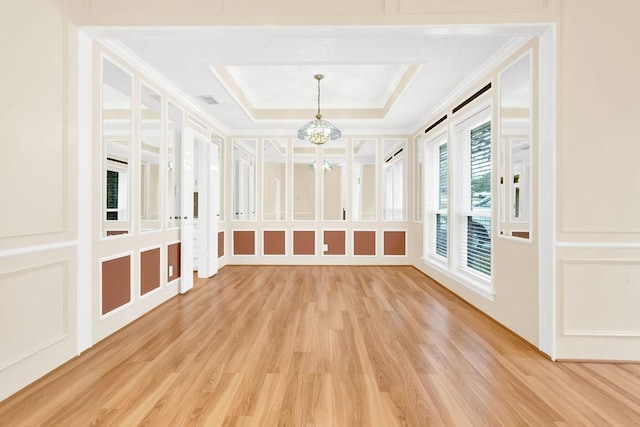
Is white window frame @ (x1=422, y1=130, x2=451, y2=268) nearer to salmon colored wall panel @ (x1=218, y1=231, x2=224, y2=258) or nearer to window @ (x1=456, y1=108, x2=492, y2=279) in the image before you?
window @ (x1=456, y1=108, x2=492, y2=279)

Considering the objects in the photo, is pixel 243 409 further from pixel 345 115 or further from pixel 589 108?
pixel 345 115

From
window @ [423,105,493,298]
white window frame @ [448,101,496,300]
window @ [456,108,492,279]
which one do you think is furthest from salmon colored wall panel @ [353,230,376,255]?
window @ [456,108,492,279]

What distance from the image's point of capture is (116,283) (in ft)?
10.8

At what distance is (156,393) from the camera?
214 centimetres

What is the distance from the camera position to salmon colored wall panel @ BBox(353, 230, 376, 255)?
6.98m

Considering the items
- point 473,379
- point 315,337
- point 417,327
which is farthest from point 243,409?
point 417,327

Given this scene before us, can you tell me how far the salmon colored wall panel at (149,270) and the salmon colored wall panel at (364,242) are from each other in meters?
3.99

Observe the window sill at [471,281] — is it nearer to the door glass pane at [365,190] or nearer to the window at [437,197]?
the window at [437,197]

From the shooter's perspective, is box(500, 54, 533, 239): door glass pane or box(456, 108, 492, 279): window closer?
box(500, 54, 533, 239): door glass pane

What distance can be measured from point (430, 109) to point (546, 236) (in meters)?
3.31

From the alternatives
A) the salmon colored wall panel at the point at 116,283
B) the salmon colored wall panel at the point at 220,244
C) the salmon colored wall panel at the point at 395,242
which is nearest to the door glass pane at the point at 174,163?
the salmon colored wall panel at the point at 116,283

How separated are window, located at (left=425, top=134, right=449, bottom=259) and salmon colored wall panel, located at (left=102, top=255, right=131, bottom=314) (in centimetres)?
452

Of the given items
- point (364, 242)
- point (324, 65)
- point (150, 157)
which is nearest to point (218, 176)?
point (150, 157)

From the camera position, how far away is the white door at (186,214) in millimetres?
4735
